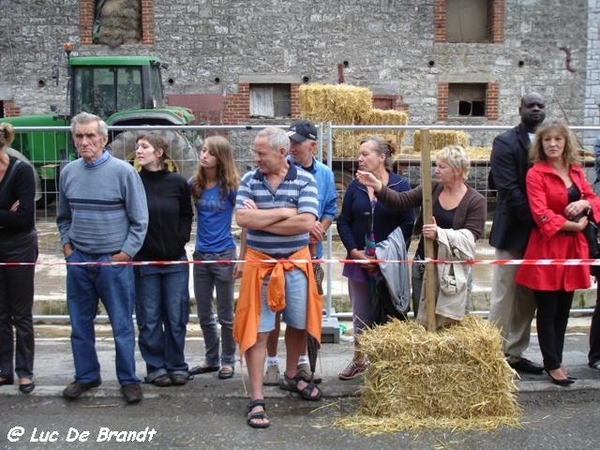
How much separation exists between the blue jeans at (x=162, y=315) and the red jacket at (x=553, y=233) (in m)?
2.26

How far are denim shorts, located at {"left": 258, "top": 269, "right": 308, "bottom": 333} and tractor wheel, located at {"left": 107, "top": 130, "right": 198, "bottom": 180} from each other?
7.72ft

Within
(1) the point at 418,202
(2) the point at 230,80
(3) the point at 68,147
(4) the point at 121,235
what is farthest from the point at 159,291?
(2) the point at 230,80

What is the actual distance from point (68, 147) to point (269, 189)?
6336 mm

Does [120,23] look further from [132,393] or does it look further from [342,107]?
[132,393]

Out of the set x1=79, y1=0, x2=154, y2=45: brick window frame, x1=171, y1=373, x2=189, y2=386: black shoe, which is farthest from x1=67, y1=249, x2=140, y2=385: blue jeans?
x1=79, y1=0, x2=154, y2=45: brick window frame

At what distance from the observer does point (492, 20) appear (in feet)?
52.9

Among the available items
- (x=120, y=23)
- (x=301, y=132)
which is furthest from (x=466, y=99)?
(x=301, y=132)

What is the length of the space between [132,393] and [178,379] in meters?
0.36

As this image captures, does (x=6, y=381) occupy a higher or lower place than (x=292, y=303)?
lower

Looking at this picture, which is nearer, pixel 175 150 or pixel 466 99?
pixel 175 150

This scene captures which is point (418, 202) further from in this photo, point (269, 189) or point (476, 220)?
point (269, 189)

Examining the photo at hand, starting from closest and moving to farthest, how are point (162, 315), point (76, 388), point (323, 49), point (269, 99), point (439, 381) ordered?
1. point (439, 381)
2. point (76, 388)
3. point (162, 315)
4. point (323, 49)
5. point (269, 99)

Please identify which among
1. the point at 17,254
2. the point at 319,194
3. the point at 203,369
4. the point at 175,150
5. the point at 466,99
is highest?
the point at 466,99

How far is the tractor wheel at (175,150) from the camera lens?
21.4ft
